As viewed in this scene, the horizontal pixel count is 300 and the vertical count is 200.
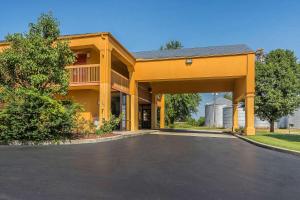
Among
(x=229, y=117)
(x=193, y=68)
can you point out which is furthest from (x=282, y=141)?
(x=229, y=117)

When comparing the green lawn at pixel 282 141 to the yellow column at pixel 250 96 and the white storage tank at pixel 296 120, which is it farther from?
the white storage tank at pixel 296 120

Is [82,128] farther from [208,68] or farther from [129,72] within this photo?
[208,68]

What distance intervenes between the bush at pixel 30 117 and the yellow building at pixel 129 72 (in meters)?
4.29

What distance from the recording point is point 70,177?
18.1 feet

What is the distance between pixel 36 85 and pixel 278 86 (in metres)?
20.4

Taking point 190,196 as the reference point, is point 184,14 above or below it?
above

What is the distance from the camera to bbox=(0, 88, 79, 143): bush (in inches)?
465

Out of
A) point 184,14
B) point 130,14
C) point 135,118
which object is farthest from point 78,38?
point 184,14

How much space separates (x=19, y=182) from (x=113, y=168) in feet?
6.88

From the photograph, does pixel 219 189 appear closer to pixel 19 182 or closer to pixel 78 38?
pixel 19 182

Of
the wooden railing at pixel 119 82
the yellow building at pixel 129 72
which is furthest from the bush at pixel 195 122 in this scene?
the wooden railing at pixel 119 82

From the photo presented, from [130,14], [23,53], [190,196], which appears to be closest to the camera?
[190,196]

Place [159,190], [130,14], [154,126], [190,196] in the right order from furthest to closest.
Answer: [154,126] → [130,14] → [159,190] → [190,196]

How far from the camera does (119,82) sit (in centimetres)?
1970
